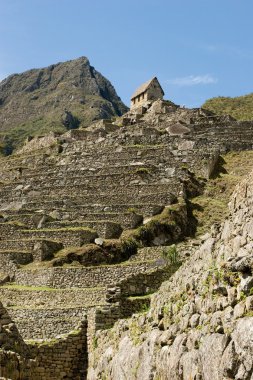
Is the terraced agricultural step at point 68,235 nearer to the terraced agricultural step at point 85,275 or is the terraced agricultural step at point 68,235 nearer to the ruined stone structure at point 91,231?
the ruined stone structure at point 91,231

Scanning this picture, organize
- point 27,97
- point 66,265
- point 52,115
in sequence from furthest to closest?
1. point 27,97
2. point 52,115
3. point 66,265

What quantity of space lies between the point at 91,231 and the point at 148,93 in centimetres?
4392

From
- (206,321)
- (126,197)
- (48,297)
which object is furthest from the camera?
(126,197)

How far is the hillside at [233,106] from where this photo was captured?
6361 centimetres

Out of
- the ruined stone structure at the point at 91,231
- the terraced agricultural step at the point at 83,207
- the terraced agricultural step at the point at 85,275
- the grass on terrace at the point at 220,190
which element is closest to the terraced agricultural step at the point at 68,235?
the ruined stone structure at the point at 91,231

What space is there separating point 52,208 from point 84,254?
7998 mm

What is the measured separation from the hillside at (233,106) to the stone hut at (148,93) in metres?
5.43

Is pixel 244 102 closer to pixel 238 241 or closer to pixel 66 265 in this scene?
pixel 66 265

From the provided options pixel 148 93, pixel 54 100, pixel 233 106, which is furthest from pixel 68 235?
pixel 54 100

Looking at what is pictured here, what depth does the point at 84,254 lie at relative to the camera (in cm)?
2502

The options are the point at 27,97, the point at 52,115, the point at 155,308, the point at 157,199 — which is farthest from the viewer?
the point at 27,97

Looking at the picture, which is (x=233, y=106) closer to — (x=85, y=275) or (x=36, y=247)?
(x=36, y=247)

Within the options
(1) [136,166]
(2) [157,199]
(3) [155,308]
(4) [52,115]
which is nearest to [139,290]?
(3) [155,308]

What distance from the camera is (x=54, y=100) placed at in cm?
13250
